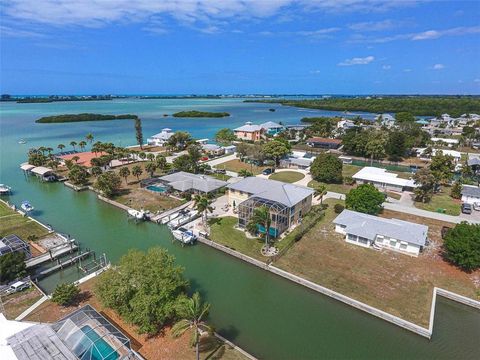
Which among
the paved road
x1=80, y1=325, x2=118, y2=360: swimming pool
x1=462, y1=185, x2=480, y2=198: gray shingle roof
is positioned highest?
x1=462, y1=185, x2=480, y2=198: gray shingle roof

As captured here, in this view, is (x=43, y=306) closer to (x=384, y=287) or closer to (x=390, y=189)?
(x=384, y=287)

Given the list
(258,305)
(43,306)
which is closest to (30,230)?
(43,306)

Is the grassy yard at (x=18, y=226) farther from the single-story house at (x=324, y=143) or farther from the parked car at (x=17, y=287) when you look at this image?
the single-story house at (x=324, y=143)

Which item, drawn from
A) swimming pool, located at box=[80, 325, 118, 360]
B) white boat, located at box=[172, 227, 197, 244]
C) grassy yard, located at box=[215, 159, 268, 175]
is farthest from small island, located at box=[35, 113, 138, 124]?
swimming pool, located at box=[80, 325, 118, 360]

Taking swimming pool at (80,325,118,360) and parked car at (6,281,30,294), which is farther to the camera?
parked car at (6,281,30,294)

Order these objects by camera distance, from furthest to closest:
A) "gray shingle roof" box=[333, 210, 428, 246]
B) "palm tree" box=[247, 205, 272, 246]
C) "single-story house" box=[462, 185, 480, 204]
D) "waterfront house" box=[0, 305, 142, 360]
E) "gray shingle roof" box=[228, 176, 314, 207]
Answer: "single-story house" box=[462, 185, 480, 204] → "gray shingle roof" box=[228, 176, 314, 207] → "gray shingle roof" box=[333, 210, 428, 246] → "palm tree" box=[247, 205, 272, 246] → "waterfront house" box=[0, 305, 142, 360]

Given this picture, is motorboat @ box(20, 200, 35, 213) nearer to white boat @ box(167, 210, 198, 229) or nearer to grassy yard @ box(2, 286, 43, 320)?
grassy yard @ box(2, 286, 43, 320)
